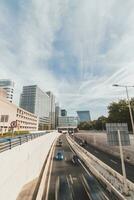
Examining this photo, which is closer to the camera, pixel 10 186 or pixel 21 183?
pixel 10 186

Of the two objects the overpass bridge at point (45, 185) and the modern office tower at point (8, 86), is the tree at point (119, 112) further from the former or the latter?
the modern office tower at point (8, 86)

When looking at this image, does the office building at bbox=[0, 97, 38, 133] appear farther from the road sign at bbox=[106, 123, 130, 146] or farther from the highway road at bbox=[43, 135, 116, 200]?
the road sign at bbox=[106, 123, 130, 146]

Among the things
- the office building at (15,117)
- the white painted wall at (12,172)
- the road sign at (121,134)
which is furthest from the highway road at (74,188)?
the office building at (15,117)

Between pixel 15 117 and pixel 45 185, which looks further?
pixel 15 117

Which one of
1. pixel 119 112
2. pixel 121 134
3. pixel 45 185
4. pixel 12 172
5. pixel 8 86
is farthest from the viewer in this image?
pixel 8 86

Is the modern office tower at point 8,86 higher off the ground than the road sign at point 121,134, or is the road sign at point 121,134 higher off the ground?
the modern office tower at point 8,86

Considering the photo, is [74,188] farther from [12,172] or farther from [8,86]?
[8,86]

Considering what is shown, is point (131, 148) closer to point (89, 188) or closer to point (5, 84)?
point (89, 188)

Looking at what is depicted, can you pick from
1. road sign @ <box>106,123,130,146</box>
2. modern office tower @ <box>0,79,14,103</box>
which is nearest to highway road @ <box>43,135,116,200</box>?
road sign @ <box>106,123,130,146</box>

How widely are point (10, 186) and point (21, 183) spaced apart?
3.48 metres

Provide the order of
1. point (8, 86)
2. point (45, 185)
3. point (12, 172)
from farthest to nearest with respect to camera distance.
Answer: point (8, 86)
point (45, 185)
point (12, 172)

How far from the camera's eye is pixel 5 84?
188m

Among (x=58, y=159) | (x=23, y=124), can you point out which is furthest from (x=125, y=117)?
(x=23, y=124)

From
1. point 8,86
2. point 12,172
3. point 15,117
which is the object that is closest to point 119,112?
point 12,172
